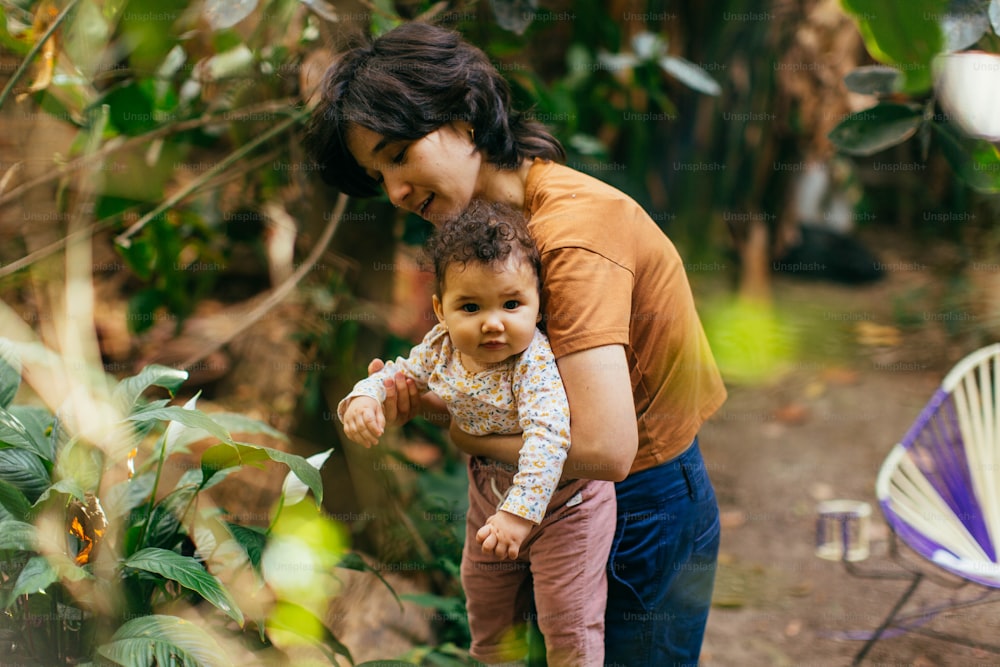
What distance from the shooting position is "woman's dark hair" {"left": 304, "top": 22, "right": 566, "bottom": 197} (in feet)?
4.35

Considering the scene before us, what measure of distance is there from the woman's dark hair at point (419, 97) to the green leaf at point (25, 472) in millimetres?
758

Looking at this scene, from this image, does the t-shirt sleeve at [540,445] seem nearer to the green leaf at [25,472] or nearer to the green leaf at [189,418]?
the green leaf at [189,418]

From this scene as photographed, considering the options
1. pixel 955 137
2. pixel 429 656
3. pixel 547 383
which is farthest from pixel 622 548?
pixel 955 137

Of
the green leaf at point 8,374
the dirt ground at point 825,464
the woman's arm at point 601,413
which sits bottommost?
the dirt ground at point 825,464

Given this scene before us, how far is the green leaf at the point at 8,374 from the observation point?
1674mm

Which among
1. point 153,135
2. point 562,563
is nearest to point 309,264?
point 153,135

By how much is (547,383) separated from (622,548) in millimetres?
397

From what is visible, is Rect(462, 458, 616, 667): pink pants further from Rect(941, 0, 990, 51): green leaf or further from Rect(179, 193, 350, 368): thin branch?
Rect(941, 0, 990, 51): green leaf

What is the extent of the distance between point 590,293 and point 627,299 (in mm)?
62

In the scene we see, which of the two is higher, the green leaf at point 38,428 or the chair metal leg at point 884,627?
the green leaf at point 38,428

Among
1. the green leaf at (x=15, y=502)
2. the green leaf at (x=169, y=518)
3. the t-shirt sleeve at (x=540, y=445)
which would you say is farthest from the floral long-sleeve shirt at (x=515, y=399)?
the green leaf at (x=15, y=502)

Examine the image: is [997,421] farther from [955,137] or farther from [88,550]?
[88,550]

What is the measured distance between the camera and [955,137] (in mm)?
1921

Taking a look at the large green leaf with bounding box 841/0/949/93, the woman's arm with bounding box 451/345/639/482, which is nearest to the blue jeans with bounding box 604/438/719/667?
the woman's arm with bounding box 451/345/639/482
